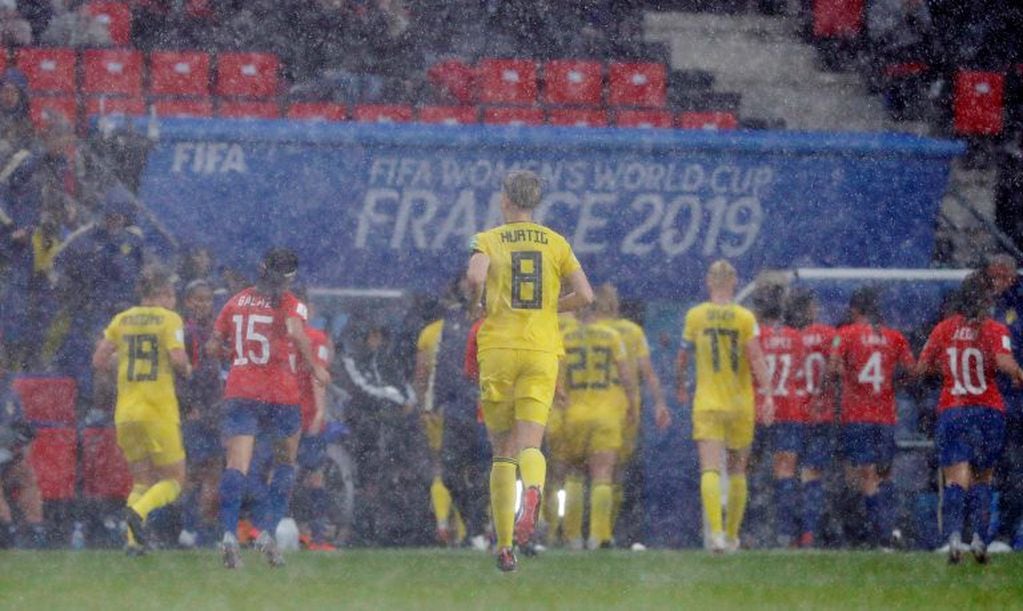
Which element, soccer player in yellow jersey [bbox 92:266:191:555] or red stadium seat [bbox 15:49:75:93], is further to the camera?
red stadium seat [bbox 15:49:75:93]

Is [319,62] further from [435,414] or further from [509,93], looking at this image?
[435,414]

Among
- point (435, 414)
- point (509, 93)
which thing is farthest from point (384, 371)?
point (509, 93)

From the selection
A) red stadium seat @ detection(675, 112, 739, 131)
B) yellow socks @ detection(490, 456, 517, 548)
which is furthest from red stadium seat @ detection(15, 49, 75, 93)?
yellow socks @ detection(490, 456, 517, 548)

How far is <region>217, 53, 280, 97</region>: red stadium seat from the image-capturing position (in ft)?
63.6

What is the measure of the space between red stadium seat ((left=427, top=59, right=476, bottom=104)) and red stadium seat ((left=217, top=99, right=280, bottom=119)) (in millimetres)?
1713

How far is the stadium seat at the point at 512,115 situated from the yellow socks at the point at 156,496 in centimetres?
732

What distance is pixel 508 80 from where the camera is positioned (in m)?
19.6

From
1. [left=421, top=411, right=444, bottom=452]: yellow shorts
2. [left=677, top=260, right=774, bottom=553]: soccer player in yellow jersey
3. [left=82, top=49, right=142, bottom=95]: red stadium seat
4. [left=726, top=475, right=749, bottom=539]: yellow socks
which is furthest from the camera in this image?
[left=82, top=49, right=142, bottom=95]: red stadium seat

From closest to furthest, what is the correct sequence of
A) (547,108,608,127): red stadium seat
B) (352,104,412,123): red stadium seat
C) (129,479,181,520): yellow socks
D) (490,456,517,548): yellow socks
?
1. (490,456,517,548): yellow socks
2. (129,479,181,520): yellow socks
3. (352,104,412,123): red stadium seat
4. (547,108,608,127): red stadium seat

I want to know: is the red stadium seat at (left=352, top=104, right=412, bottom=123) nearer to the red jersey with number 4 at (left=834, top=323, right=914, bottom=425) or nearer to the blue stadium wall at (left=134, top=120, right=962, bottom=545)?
the blue stadium wall at (left=134, top=120, right=962, bottom=545)

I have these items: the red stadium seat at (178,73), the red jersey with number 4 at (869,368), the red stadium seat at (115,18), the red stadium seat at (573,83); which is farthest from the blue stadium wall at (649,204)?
the red stadium seat at (115,18)

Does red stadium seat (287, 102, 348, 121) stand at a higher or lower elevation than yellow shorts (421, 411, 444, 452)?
higher

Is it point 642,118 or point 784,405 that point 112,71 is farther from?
point 784,405

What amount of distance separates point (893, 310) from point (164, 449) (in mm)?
5669
